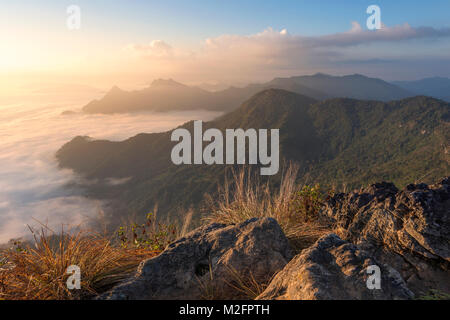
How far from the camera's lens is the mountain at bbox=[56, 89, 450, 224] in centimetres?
10796

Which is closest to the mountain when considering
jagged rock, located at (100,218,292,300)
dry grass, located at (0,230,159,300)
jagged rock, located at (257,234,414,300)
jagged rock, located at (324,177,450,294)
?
jagged rock, located at (324,177,450,294)

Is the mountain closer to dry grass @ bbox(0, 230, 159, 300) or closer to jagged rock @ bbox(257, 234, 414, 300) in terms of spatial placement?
jagged rock @ bbox(257, 234, 414, 300)

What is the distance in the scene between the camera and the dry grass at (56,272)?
2.56 meters

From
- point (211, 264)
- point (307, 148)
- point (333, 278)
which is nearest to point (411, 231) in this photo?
point (333, 278)

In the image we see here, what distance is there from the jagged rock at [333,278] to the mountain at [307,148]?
82335 mm

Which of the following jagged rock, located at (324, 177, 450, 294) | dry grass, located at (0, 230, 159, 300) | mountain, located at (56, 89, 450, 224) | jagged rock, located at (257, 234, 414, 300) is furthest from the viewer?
mountain, located at (56, 89, 450, 224)

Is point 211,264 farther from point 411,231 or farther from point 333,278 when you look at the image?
point 411,231

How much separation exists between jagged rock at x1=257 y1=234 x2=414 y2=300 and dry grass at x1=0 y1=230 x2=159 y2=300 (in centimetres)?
162

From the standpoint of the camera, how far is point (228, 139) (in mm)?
131750

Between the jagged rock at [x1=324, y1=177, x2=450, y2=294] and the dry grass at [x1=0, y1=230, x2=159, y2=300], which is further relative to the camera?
the jagged rock at [x1=324, y1=177, x2=450, y2=294]

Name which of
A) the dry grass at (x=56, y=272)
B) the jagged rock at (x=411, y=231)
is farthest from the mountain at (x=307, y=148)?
the dry grass at (x=56, y=272)

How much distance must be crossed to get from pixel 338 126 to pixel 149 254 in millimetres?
178749

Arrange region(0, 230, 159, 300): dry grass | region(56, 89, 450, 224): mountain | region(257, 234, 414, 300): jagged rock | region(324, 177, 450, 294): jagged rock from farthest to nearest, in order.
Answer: region(56, 89, 450, 224): mountain < region(324, 177, 450, 294): jagged rock < region(0, 230, 159, 300): dry grass < region(257, 234, 414, 300): jagged rock

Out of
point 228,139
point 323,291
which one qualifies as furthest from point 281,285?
point 228,139
